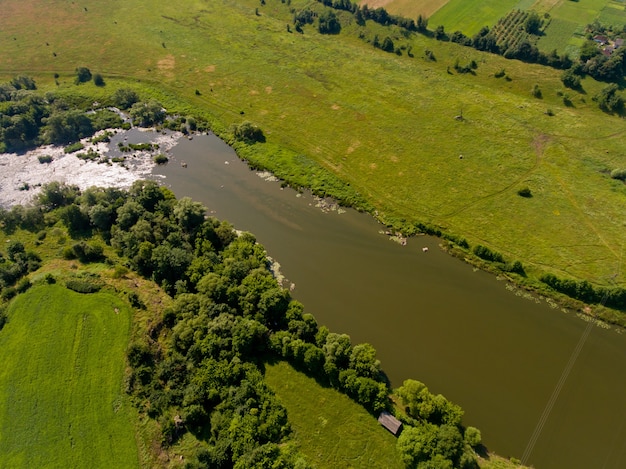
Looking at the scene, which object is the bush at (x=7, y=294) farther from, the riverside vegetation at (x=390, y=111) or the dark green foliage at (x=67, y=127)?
the riverside vegetation at (x=390, y=111)

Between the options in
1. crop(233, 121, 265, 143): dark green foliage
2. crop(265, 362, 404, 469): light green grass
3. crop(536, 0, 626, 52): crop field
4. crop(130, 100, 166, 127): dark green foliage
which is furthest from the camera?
crop(536, 0, 626, 52): crop field

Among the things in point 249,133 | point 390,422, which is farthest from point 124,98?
point 390,422

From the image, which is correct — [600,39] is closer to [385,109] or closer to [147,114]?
[385,109]

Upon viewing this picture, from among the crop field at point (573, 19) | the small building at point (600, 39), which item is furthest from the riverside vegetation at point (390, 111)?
the small building at point (600, 39)

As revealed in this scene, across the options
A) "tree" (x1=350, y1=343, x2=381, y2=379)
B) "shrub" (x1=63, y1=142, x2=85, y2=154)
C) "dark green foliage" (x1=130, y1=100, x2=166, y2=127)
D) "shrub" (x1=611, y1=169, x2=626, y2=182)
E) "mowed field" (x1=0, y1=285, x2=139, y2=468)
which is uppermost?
"shrub" (x1=611, y1=169, x2=626, y2=182)

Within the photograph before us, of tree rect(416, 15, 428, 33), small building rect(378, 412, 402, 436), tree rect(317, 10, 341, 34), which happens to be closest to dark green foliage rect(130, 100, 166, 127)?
tree rect(317, 10, 341, 34)

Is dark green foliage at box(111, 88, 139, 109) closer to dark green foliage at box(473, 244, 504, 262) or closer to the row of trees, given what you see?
the row of trees
